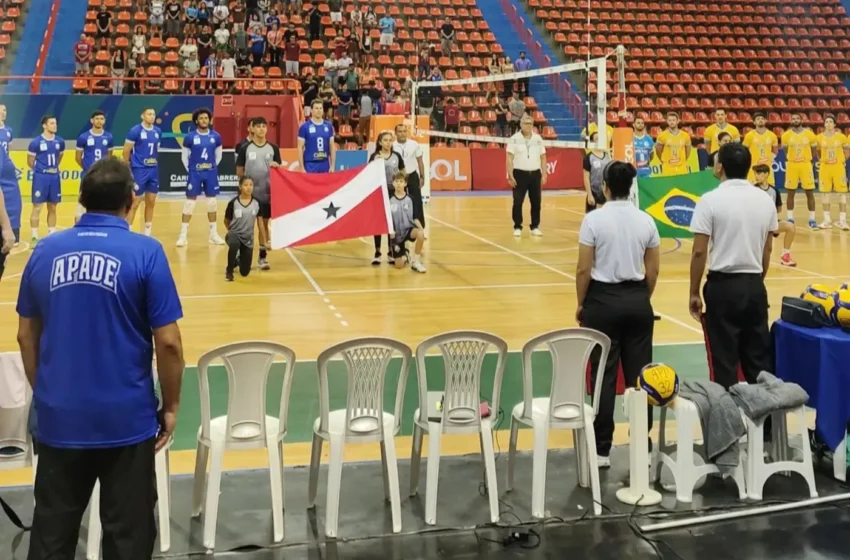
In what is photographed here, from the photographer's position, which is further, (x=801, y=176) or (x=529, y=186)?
(x=801, y=176)

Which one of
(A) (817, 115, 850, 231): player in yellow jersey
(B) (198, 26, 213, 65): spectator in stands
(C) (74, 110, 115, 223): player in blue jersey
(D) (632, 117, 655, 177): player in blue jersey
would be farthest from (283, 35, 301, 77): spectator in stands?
(A) (817, 115, 850, 231): player in yellow jersey

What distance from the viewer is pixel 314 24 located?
24297 millimetres

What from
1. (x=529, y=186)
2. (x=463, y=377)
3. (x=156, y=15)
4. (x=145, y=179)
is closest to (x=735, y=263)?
(x=463, y=377)

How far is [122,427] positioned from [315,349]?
4.60 m

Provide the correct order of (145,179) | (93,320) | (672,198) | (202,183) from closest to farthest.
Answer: (93,320) → (672,198) → (145,179) → (202,183)

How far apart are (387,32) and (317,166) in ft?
41.3

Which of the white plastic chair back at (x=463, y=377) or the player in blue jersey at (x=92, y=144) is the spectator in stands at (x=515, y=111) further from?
the white plastic chair back at (x=463, y=377)

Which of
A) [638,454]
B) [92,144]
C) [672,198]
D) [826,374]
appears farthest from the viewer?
[92,144]

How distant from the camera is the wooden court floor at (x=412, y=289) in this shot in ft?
27.1

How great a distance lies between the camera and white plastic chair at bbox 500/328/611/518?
4.57m

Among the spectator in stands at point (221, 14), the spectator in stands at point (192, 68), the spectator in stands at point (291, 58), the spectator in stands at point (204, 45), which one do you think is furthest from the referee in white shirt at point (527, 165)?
the spectator in stands at point (221, 14)

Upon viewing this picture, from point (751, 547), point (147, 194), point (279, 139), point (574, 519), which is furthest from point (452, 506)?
point (279, 139)

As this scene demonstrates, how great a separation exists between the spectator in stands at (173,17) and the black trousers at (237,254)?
14.6m

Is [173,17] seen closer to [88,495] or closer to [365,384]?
[365,384]
